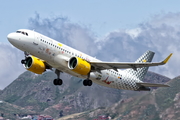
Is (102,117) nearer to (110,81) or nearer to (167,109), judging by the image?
(167,109)

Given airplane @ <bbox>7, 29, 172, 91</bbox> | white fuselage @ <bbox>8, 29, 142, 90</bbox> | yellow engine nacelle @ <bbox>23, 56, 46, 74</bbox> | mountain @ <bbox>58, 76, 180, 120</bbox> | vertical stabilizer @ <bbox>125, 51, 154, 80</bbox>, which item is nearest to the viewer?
white fuselage @ <bbox>8, 29, 142, 90</bbox>

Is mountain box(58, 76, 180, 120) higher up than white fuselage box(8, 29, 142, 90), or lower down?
higher up

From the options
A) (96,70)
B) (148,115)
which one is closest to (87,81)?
(96,70)

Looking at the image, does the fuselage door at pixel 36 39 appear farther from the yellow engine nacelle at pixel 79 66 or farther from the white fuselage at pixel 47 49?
the yellow engine nacelle at pixel 79 66

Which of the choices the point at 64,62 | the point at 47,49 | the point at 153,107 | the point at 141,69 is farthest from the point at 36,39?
the point at 153,107

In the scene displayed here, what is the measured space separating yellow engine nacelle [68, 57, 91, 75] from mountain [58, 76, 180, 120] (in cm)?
6995

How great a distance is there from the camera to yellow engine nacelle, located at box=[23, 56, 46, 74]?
59.4 m

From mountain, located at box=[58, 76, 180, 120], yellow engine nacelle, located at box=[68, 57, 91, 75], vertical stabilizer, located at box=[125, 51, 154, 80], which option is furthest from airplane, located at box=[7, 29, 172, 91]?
mountain, located at box=[58, 76, 180, 120]

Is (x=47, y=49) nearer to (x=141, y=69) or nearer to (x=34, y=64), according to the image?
(x=34, y=64)

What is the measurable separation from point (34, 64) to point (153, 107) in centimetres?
8524

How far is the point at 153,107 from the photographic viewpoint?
13812 cm

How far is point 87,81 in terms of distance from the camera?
5903 centimetres

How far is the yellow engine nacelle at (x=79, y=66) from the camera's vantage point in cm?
5616

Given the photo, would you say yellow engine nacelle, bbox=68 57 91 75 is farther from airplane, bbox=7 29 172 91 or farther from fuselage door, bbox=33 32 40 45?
fuselage door, bbox=33 32 40 45
